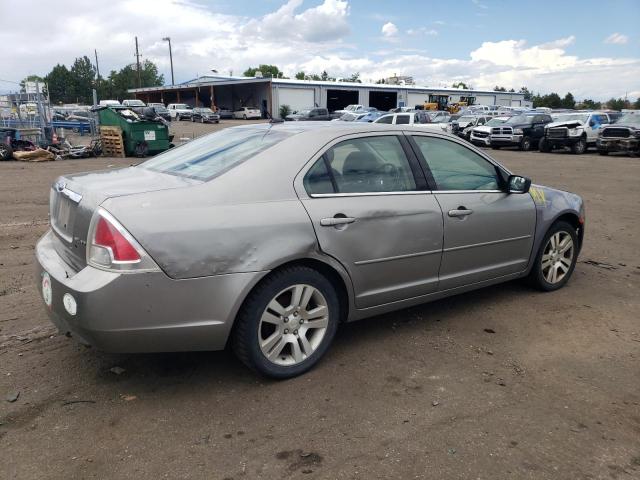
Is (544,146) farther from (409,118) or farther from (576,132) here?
(409,118)

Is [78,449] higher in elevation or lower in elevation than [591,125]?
lower

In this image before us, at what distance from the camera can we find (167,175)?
348 cm

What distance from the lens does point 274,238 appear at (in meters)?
3.06

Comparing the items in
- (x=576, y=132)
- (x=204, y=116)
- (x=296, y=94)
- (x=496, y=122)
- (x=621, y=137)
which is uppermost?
(x=296, y=94)

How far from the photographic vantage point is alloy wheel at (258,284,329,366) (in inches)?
125

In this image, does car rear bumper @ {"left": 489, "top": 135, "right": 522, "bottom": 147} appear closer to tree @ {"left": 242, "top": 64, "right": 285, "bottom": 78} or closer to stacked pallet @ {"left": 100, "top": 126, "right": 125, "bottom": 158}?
stacked pallet @ {"left": 100, "top": 126, "right": 125, "bottom": 158}

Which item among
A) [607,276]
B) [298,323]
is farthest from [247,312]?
[607,276]

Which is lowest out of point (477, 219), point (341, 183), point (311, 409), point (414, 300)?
point (311, 409)

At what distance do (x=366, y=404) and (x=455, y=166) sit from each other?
2084mm

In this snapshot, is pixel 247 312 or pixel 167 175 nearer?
pixel 247 312

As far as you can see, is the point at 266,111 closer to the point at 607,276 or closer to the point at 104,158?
the point at 104,158

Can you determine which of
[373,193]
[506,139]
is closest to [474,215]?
[373,193]

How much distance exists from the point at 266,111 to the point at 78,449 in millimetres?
58571

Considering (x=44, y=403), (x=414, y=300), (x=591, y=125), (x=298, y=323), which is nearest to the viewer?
(x=44, y=403)
